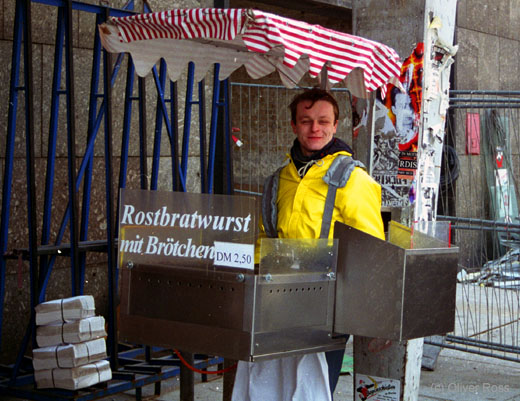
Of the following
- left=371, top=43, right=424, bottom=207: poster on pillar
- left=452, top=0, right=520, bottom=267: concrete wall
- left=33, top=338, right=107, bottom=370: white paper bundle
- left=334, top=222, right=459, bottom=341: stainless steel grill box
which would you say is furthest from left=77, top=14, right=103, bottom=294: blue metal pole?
left=452, top=0, right=520, bottom=267: concrete wall

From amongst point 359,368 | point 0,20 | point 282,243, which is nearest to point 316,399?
point 359,368

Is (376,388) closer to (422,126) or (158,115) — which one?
(422,126)

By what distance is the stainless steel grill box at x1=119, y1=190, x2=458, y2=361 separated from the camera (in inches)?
142

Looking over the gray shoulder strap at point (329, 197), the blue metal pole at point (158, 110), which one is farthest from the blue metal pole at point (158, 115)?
the gray shoulder strap at point (329, 197)

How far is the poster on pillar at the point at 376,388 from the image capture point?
14.7 ft

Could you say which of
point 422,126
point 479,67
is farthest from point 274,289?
point 479,67

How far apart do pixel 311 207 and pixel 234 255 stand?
553 mm

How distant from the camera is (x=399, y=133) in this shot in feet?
15.4

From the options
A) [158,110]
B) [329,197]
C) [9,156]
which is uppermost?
[158,110]

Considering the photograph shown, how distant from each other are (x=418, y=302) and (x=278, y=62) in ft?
5.75

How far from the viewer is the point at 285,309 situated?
12.0ft

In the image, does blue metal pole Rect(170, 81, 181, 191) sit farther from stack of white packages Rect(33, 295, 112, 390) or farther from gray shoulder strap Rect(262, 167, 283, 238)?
gray shoulder strap Rect(262, 167, 283, 238)

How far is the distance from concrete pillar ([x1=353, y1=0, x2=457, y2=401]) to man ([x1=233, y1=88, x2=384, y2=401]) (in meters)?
0.38

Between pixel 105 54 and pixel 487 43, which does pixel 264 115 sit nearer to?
pixel 487 43
